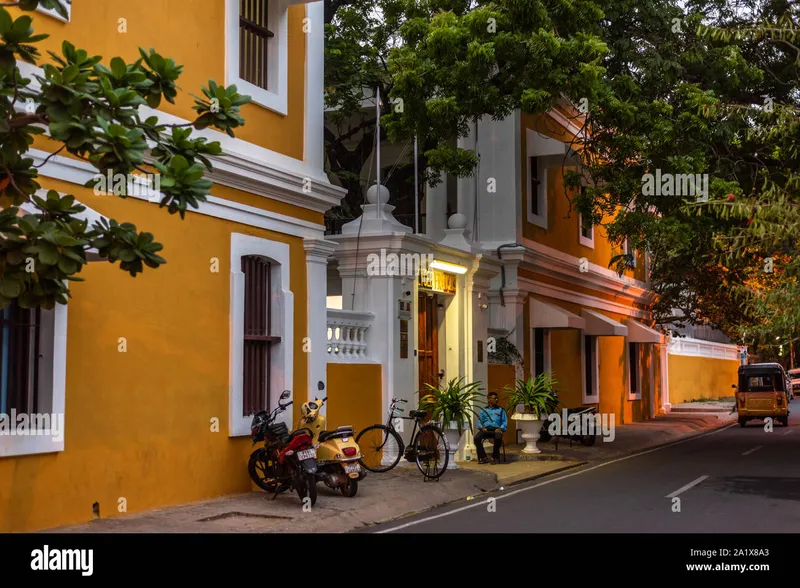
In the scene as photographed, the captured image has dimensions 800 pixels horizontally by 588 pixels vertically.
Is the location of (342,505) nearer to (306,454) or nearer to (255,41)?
(306,454)

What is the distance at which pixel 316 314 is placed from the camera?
1448 centimetres

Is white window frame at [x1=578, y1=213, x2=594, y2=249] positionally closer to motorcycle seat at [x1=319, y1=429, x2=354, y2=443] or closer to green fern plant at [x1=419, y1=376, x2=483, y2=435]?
green fern plant at [x1=419, y1=376, x2=483, y2=435]

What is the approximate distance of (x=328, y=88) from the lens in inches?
837

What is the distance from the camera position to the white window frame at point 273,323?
12664 mm

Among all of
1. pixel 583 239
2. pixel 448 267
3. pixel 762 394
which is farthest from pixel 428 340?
pixel 762 394

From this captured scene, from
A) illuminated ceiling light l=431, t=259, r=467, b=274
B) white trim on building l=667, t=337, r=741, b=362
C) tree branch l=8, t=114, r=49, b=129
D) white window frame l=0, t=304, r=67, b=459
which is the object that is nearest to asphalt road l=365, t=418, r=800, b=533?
white window frame l=0, t=304, r=67, b=459

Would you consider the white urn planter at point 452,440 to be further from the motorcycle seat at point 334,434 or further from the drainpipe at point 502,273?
the drainpipe at point 502,273

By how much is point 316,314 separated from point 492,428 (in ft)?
15.3

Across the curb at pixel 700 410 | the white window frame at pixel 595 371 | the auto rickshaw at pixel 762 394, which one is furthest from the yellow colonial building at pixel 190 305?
the curb at pixel 700 410

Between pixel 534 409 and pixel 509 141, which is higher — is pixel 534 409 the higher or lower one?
the lower one

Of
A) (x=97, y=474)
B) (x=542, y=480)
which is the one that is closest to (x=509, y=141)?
(x=542, y=480)

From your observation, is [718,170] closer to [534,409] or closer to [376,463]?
[534,409]

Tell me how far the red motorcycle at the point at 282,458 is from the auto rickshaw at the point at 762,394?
2357 centimetres

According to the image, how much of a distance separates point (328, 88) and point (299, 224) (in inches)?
306
